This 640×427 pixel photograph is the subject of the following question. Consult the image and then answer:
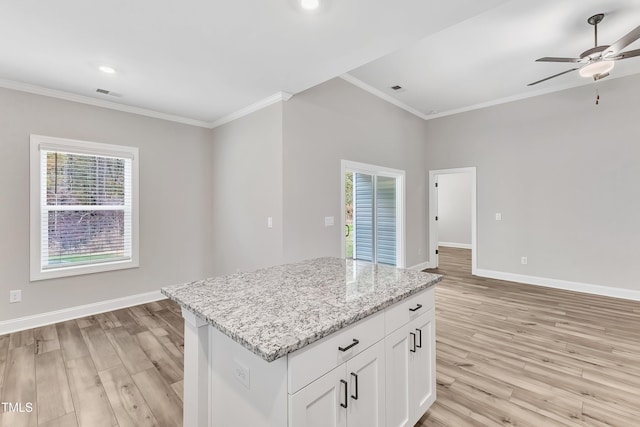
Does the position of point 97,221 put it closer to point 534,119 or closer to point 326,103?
point 326,103

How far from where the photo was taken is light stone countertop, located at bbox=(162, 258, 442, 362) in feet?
3.38

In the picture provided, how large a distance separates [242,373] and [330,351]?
1.23 feet

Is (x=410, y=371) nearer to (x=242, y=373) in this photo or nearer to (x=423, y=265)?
(x=242, y=373)

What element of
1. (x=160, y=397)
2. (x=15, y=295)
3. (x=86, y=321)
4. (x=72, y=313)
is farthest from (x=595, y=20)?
(x=15, y=295)

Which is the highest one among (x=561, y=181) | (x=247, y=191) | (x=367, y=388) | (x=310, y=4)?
(x=310, y=4)

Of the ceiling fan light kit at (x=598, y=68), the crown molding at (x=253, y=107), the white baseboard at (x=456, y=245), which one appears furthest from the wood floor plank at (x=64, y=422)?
the white baseboard at (x=456, y=245)

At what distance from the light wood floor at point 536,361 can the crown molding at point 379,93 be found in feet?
10.9

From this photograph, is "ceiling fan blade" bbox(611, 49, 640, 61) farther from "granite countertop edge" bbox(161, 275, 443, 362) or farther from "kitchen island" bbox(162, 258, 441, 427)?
"granite countertop edge" bbox(161, 275, 443, 362)

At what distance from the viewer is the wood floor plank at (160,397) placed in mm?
1868

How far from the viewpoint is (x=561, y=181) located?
4539mm

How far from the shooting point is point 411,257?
5.50m

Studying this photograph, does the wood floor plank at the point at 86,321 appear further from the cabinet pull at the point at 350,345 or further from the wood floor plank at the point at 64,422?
the cabinet pull at the point at 350,345

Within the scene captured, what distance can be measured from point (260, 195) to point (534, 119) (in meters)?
4.63

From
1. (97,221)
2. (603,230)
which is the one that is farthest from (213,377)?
(603,230)
